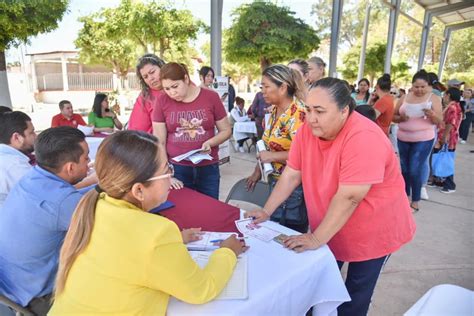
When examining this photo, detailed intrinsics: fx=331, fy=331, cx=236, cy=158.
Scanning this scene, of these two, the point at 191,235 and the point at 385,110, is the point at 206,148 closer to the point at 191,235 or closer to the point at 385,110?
the point at 191,235

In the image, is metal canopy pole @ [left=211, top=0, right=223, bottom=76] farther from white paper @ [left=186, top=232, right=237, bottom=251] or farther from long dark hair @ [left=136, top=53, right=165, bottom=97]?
white paper @ [left=186, top=232, right=237, bottom=251]

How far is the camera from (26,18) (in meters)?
4.18

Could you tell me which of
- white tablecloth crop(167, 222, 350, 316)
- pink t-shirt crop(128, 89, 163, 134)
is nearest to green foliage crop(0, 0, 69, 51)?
pink t-shirt crop(128, 89, 163, 134)

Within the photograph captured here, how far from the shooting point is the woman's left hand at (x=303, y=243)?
138cm

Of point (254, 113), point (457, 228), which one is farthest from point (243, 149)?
point (457, 228)

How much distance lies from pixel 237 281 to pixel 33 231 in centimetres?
84

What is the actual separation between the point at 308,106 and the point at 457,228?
10.5 ft

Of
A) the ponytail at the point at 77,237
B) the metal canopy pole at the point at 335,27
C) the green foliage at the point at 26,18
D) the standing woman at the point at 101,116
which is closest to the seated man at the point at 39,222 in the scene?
the ponytail at the point at 77,237

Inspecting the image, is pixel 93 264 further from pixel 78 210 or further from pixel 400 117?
pixel 400 117

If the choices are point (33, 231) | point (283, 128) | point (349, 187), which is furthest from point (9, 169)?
point (349, 187)

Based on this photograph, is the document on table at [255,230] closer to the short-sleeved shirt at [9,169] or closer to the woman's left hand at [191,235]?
the woman's left hand at [191,235]

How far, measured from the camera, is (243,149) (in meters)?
7.56

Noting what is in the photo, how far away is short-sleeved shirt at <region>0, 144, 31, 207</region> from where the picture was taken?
183cm

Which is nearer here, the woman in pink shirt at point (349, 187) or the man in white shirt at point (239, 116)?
the woman in pink shirt at point (349, 187)
